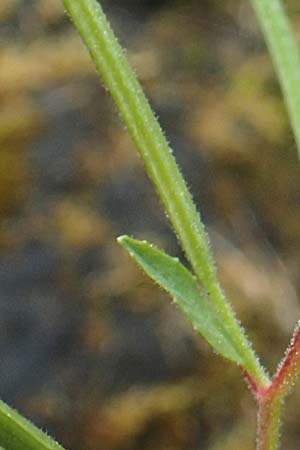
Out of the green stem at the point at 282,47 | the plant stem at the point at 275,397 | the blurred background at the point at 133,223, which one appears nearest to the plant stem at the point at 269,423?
the plant stem at the point at 275,397

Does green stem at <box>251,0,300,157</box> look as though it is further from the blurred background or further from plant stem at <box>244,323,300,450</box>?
the blurred background

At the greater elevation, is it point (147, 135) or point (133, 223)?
point (147, 135)

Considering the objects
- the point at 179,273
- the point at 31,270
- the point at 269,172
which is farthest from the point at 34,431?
the point at 269,172

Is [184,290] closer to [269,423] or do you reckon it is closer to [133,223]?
[269,423]

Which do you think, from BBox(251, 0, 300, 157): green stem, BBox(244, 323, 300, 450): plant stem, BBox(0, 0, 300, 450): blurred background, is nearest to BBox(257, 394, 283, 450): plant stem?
BBox(244, 323, 300, 450): plant stem

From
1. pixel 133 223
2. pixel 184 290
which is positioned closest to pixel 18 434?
pixel 184 290

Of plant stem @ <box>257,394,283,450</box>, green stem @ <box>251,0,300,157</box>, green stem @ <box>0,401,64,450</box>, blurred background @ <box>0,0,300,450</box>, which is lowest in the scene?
blurred background @ <box>0,0,300,450</box>

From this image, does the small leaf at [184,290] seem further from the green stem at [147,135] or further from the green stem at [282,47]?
the green stem at [282,47]
